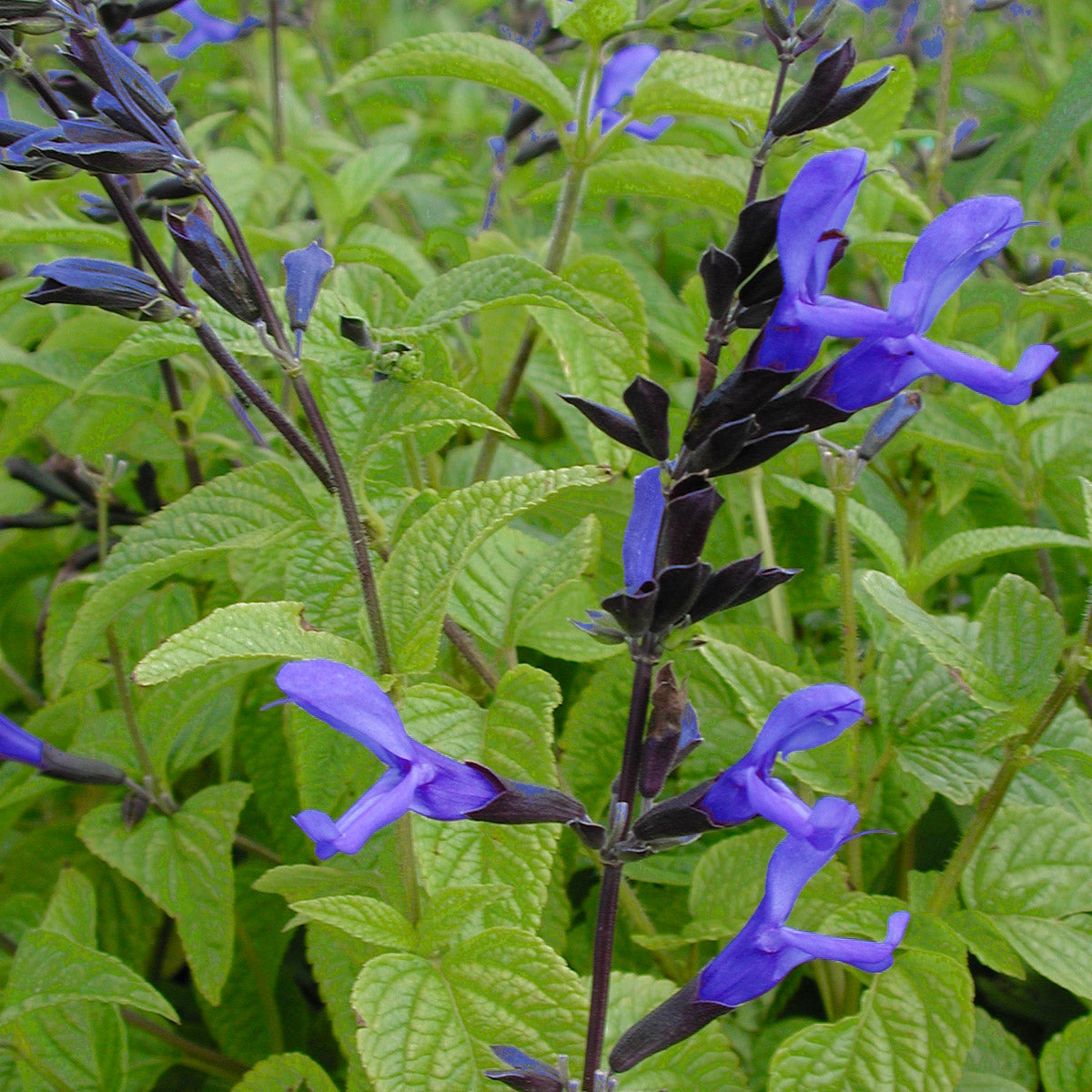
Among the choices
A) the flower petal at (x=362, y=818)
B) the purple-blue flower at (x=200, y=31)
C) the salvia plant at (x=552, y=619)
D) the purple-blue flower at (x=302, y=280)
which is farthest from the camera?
the purple-blue flower at (x=200, y=31)

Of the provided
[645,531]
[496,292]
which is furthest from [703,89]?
[645,531]

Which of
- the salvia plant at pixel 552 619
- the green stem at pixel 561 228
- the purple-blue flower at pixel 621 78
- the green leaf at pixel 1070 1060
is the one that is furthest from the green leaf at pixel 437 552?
the purple-blue flower at pixel 621 78

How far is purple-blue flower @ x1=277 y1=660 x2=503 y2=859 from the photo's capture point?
1.69 ft

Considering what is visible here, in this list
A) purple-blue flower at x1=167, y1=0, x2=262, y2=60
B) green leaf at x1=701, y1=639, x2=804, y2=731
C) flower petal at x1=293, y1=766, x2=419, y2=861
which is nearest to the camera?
flower petal at x1=293, y1=766, x2=419, y2=861

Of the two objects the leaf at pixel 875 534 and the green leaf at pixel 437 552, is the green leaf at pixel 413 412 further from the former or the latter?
the leaf at pixel 875 534

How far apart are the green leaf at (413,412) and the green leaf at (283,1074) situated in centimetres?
44

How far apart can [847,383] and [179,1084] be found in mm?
1057

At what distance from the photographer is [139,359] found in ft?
2.64

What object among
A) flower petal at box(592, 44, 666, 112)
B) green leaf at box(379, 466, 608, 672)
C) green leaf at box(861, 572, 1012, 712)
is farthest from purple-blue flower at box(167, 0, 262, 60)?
green leaf at box(861, 572, 1012, 712)

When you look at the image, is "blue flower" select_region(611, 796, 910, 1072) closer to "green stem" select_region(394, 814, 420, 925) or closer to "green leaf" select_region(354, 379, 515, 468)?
"green stem" select_region(394, 814, 420, 925)

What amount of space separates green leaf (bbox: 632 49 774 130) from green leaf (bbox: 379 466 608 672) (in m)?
0.47

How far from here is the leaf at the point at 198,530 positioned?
29.4 inches

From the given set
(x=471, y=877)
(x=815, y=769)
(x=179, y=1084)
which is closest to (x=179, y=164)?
(x=471, y=877)

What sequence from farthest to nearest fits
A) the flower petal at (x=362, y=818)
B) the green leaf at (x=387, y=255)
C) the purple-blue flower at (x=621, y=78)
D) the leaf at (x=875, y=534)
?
the purple-blue flower at (x=621, y=78)
the green leaf at (x=387, y=255)
the leaf at (x=875, y=534)
the flower petal at (x=362, y=818)
